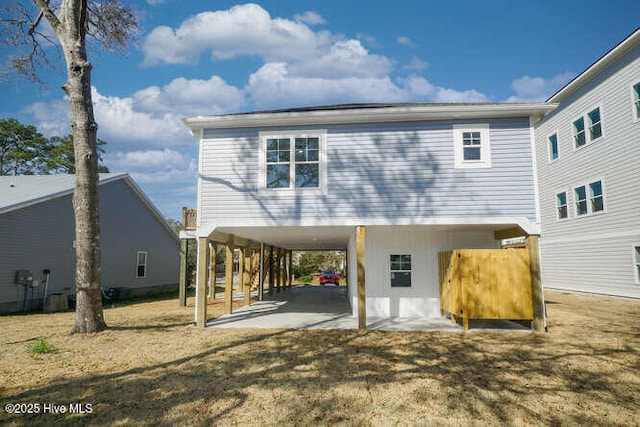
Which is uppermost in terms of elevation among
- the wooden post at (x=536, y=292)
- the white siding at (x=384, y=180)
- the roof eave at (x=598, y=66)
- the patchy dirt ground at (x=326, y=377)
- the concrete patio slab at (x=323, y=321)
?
the roof eave at (x=598, y=66)

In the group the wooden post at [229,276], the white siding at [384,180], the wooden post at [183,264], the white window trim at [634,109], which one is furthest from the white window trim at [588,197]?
the wooden post at [183,264]

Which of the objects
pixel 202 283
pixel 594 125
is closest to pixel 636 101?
pixel 594 125

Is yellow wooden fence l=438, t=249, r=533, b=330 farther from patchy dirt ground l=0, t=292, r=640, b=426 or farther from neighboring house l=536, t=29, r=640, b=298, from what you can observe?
neighboring house l=536, t=29, r=640, b=298

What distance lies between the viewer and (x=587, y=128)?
15.3 metres

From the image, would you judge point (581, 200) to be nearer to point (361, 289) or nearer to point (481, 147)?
point (481, 147)

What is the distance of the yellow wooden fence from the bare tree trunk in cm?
901

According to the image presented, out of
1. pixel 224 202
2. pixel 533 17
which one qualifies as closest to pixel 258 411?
pixel 224 202

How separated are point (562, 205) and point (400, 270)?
39.7ft

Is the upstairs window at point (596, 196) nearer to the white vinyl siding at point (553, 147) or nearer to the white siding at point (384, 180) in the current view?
the white vinyl siding at point (553, 147)

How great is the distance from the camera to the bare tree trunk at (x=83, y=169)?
8.27 metres

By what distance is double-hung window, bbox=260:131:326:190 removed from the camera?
9.29m

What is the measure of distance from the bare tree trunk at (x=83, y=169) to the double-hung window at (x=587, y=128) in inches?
747

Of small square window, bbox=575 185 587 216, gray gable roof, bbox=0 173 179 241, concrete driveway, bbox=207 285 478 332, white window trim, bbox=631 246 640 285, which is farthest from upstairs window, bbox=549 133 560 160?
gray gable roof, bbox=0 173 179 241

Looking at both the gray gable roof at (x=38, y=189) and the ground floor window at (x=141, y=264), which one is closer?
the gray gable roof at (x=38, y=189)
